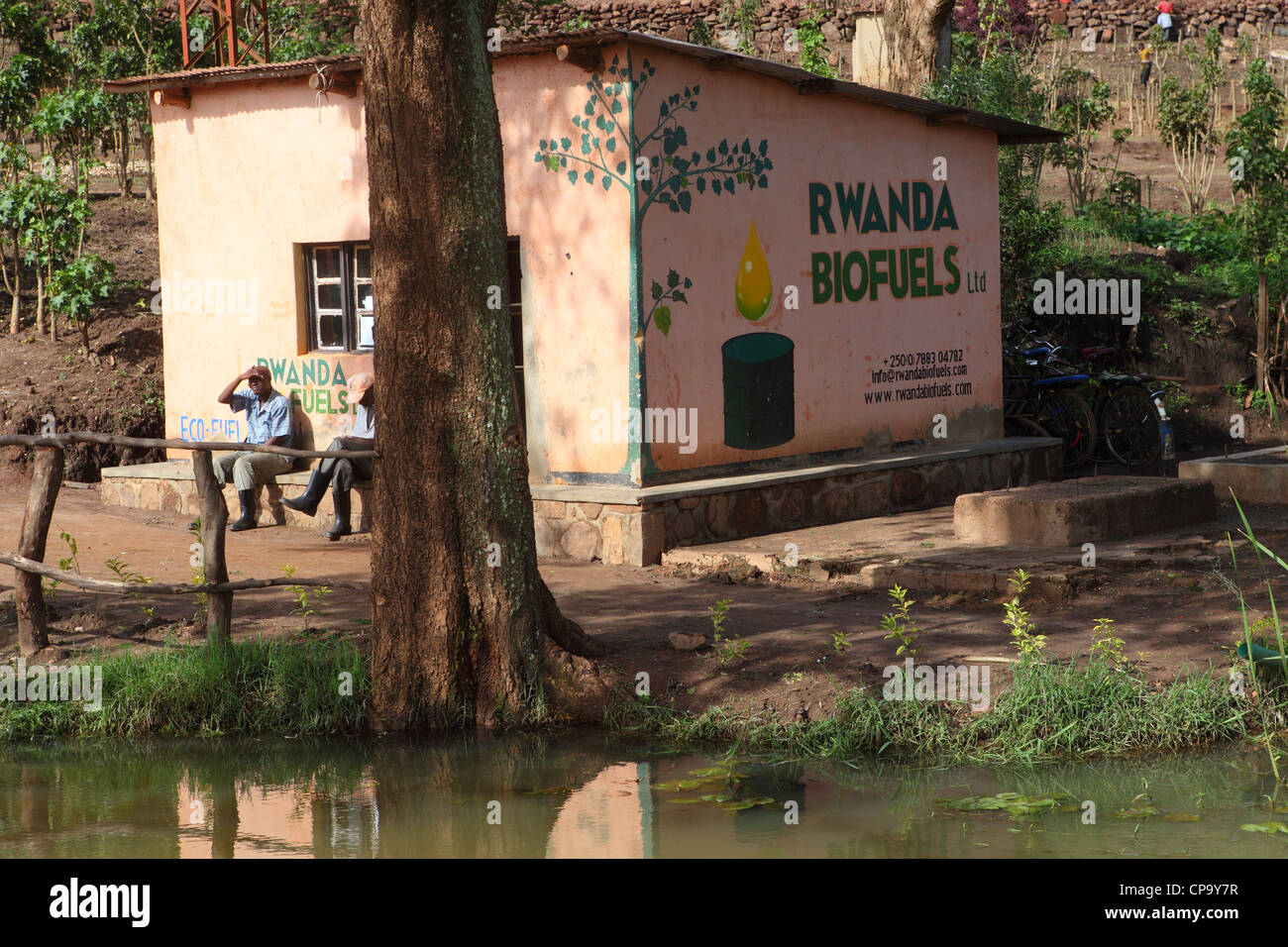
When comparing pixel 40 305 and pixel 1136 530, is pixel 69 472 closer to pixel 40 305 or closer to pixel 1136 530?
pixel 40 305

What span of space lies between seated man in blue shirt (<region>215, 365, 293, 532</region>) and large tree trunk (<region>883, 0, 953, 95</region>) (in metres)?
7.99

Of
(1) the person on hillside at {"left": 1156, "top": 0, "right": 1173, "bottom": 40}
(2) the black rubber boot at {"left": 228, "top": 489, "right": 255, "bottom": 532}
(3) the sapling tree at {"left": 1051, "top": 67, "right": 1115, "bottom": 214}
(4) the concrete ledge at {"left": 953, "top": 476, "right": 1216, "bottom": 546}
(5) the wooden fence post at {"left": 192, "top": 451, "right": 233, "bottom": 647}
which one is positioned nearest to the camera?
(5) the wooden fence post at {"left": 192, "top": 451, "right": 233, "bottom": 647}

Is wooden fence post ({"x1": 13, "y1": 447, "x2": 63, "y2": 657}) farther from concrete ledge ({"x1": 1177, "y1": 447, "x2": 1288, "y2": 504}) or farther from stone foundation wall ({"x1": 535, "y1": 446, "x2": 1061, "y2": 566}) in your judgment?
concrete ledge ({"x1": 1177, "y1": 447, "x2": 1288, "y2": 504})

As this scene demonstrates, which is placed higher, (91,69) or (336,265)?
(91,69)

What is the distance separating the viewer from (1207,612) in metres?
7.89

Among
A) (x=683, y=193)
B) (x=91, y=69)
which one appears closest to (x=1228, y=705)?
(x=683, y=193)

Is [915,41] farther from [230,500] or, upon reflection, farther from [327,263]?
[230,500]

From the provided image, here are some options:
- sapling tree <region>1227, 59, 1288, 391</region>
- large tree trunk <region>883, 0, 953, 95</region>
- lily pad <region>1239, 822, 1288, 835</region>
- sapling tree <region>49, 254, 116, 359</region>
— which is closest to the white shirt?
sapling tree <region>49, 254, 116, 359</region>

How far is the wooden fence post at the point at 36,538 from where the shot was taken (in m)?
7.37

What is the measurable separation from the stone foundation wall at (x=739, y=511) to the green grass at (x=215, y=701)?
2.96 meters

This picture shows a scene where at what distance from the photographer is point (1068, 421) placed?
13773 millimetres

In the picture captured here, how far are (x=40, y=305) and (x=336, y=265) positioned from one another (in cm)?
542

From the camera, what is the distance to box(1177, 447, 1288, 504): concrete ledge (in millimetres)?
11500

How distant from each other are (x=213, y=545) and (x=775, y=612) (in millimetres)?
3088
